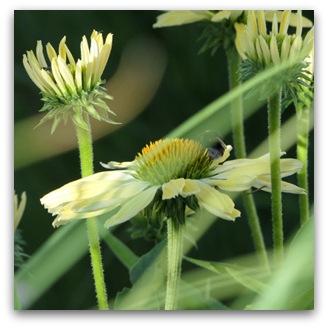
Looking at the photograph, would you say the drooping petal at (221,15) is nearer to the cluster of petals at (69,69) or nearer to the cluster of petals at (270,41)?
the cluster of petals at (270,41)

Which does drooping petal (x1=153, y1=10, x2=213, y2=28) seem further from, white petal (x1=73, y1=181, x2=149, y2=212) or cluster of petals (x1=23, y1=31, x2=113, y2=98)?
white petal (x1=73, y1=181, x2=149, y2=212)

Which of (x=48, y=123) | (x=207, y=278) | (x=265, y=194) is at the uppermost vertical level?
(x=48, y=123)

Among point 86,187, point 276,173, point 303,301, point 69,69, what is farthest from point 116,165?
point 303,301

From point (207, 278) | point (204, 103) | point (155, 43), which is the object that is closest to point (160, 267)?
point (207, 278)

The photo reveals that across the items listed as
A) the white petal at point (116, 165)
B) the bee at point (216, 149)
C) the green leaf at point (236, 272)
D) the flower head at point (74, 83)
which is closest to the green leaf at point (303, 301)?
the green leaf at point (236, 272)

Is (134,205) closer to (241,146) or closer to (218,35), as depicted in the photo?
(241,146)
